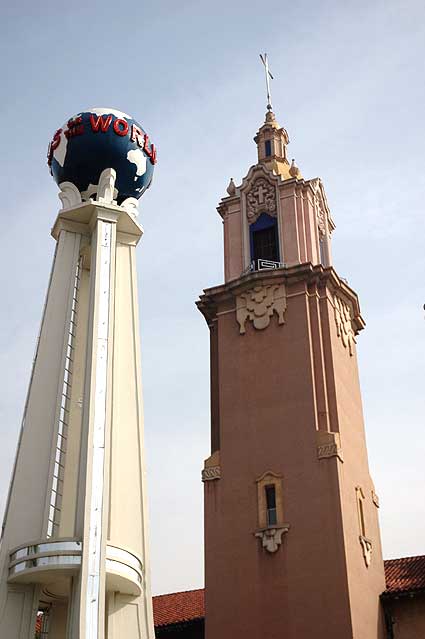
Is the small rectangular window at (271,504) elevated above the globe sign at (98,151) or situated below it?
below

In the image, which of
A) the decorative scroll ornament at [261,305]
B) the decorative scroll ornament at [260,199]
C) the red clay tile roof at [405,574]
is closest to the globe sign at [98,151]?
the decorative scroll ornament at [261,305]

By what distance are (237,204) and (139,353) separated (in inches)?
525

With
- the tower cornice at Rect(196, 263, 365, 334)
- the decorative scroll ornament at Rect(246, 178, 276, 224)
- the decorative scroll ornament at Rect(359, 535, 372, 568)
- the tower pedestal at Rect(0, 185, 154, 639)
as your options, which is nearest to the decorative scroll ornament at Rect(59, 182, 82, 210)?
the tower pedestal at Rect(0, 185, 154, 639)

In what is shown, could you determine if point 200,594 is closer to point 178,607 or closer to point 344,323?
point 178,607

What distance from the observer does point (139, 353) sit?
20328 millimetres

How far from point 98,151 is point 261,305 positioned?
31.7ft

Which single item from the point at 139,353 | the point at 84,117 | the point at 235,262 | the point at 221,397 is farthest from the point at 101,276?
the point at 235,262

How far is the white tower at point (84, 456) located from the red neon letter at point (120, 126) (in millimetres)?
1105

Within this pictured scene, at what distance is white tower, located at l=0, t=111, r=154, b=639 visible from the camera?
16.4 meters

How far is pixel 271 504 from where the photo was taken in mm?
26156

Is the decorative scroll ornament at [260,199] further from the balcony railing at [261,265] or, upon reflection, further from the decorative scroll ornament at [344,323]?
the decorative scroll ornament at [344,323]

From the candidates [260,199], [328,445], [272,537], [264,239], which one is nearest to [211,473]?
[272,537]

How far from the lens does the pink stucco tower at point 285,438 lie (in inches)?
964

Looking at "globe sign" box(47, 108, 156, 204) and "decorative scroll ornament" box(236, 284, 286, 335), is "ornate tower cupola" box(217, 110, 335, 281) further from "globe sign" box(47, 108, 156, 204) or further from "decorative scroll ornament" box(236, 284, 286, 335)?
"globe sign" box(47, 108, 156, 204)
